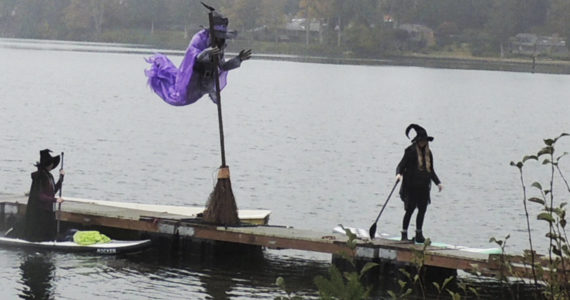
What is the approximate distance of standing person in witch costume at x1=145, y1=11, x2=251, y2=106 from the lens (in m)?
20.8

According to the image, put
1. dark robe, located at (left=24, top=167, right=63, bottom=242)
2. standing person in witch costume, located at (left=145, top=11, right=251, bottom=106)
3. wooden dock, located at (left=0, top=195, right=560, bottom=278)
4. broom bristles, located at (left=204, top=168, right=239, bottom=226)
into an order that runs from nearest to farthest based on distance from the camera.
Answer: wooden dock, located at (left=0, top=195, right=560, bottom=278)
dark robe, located at (left=24, top=167, right=63, bottom=242)
broom bristles, located at (left=204, top=168, right=239, bottom=226)
standing person in witch costume, located at (left=145, top=11, right=251, bottom=106)

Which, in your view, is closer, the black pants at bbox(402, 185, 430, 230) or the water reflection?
the water reflection

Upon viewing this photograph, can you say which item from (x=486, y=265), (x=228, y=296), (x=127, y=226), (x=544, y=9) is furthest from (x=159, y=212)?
A: (x=544, y=9)

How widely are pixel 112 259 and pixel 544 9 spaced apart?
167365mm

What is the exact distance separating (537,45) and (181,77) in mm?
153003

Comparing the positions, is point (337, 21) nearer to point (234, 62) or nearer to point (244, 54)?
point (244, 54)

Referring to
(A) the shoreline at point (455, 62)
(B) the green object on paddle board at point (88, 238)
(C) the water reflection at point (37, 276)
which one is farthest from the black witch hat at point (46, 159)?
(A) the shoreline at point (455, 62)

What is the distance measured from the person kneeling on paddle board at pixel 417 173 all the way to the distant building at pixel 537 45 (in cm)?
15256

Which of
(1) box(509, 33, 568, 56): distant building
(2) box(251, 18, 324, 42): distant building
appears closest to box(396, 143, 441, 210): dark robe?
(1) box(509, 33, 568, 56): distant building

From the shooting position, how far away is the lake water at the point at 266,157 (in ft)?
66.3

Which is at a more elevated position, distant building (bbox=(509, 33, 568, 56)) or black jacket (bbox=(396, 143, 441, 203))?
distant building (bbox=(509, 33, 568, 56))

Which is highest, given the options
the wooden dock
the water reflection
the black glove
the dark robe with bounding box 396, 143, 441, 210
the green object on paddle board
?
the black glove

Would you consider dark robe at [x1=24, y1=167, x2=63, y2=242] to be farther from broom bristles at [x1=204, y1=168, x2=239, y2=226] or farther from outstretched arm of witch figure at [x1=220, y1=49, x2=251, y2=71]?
outstretched arm of witch figure at [x1=220, y1=49, x2=251, y2=71]

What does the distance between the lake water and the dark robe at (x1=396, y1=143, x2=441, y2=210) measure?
2.08 metres
